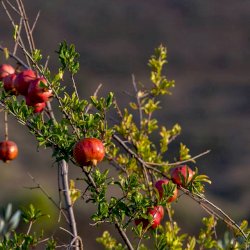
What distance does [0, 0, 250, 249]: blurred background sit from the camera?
859cm

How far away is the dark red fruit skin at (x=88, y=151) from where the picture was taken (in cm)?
138

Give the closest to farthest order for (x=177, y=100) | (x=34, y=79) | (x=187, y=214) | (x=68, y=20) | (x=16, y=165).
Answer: (x=34, y=79) < (x=187, y=214) < (x=16, y=165) < (x=177, y=100) < (x=68, y=20)

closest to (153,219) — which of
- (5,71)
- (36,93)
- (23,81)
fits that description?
(36,93)

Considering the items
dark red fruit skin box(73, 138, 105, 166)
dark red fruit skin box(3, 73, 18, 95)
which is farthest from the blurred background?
dark red fruit skin box(73, 138, 105, 166)

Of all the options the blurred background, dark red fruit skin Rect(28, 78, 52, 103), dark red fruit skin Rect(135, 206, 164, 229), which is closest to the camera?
dark red fruit skin Rect(135, 206, 164, 229)

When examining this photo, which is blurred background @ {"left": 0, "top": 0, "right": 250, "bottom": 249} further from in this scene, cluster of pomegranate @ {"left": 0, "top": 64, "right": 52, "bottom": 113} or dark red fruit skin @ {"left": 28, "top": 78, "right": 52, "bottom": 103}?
dark red fruit skin @ {"left": 28, "top": 78, "right": 52, "bottom": 103}

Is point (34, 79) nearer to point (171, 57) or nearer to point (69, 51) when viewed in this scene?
point (69, 51)

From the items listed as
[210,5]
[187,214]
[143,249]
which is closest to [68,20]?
[210,5]

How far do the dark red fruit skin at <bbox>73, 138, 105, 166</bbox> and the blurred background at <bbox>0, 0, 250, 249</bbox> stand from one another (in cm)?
521

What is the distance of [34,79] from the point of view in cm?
178

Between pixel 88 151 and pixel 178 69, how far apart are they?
12.0 metres

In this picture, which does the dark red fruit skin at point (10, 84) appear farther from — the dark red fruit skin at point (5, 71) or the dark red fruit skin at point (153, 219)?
the dark red fruit skin at point (153, 219)

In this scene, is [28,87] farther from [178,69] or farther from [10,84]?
[178,69]

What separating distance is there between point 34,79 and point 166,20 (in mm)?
13610
